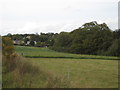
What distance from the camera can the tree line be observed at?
1779 inches

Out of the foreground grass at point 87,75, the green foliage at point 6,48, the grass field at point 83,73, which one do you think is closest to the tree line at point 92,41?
the grass field at point 83,73

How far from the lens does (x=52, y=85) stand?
539cm

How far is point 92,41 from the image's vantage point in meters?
48.8

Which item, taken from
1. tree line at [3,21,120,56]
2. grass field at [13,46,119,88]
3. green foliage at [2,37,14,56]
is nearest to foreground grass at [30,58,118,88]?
grass field at [13,46,119,88]

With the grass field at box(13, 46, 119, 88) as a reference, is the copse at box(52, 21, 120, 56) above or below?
above

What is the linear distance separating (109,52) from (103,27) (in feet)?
32.0

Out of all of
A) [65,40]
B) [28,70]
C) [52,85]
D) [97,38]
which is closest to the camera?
[52,85]

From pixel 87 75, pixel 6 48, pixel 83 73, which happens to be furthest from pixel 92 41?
pixel 6 48

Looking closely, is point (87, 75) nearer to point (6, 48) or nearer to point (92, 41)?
point (6, 48)

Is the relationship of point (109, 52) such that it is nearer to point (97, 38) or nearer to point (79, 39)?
point (97, 38)

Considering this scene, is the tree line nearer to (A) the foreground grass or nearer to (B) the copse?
(B) the copse

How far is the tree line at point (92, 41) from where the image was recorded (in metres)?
45.2

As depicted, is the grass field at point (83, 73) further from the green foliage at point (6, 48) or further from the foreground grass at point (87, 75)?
the green foliage at point (6, 48)

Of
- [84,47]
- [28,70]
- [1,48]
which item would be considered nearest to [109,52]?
[84,47]
